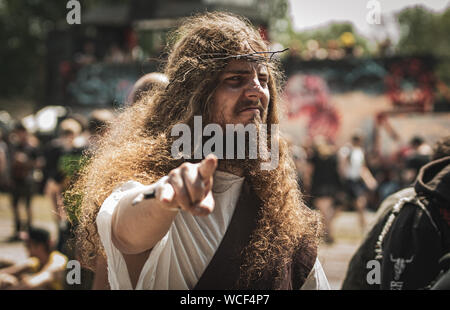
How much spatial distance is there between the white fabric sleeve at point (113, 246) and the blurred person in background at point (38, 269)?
108 inches

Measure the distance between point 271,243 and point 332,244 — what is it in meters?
7.19

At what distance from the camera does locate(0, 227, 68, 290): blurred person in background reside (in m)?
4.09

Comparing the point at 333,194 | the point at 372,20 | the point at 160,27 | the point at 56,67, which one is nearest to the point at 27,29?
the point at 56,67

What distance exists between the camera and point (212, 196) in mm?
1443

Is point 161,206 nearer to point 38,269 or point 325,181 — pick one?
point 38,269

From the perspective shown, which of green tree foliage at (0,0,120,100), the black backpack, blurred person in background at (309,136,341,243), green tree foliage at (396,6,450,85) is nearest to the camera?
the black backpack

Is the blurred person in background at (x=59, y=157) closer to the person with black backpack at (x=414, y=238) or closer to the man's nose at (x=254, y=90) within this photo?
the person with black backpack at (x=414, y=238)

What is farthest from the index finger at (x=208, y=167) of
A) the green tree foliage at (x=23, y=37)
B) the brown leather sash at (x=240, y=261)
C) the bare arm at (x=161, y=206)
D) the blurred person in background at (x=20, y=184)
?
the green tree foliage at (x=23, y=37)

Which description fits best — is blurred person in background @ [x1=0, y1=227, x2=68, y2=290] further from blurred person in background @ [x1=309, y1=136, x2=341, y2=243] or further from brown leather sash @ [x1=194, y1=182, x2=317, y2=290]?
blurred person in background @ [x1=309, y1=136, x2=341, y2=243]

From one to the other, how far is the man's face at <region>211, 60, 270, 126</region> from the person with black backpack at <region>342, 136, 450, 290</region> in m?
1.25

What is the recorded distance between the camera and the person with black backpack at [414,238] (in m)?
2.47

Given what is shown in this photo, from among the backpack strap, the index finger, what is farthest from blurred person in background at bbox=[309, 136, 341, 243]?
the index finger

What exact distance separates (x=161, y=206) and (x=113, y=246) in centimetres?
26
